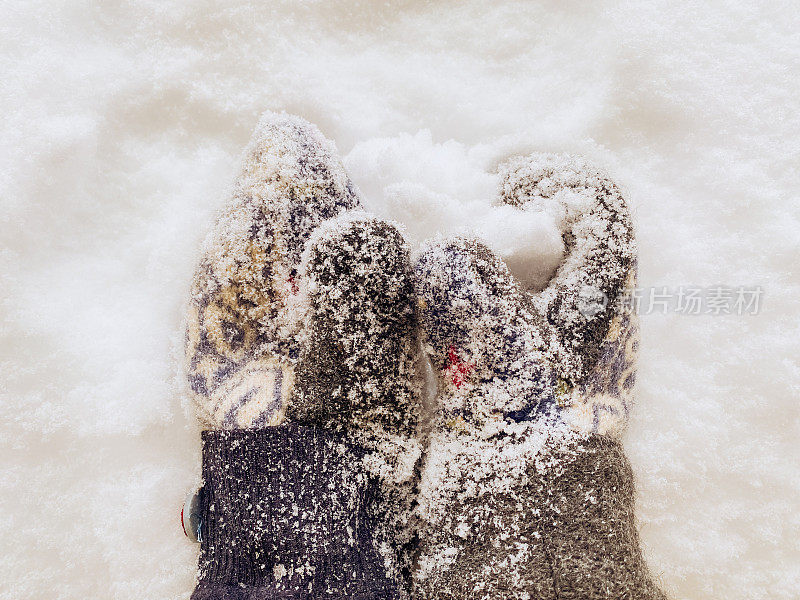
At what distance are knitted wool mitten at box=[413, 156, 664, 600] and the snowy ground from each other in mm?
140

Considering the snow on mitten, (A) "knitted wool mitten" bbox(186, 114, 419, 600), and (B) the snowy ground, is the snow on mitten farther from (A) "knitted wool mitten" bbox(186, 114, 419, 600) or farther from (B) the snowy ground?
(B) the snowy ground

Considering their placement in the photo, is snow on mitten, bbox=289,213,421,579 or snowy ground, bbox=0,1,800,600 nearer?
snow on mitten, bbox=289,213,421,579

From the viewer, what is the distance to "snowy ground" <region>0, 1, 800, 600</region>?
2.79 feet

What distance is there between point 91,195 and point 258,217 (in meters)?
0.31

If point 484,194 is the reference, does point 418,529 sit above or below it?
below

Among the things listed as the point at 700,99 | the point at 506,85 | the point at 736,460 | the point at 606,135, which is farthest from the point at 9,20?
the point at 736,460

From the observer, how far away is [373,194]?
917mm

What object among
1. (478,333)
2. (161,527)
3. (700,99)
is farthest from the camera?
(700,99)

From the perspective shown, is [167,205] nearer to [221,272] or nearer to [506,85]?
[221,272]

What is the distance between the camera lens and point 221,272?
31.8 inches

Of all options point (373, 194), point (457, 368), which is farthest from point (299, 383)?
point (373, 194)

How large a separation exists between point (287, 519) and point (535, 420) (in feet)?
1.03

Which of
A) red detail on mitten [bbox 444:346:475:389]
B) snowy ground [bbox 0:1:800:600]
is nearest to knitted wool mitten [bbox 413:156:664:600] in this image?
red detail on mitten [bbox 444:346:475:389]

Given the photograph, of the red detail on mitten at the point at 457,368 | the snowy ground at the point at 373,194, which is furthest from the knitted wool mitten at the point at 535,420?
the snowy ground at the point at 373,194
